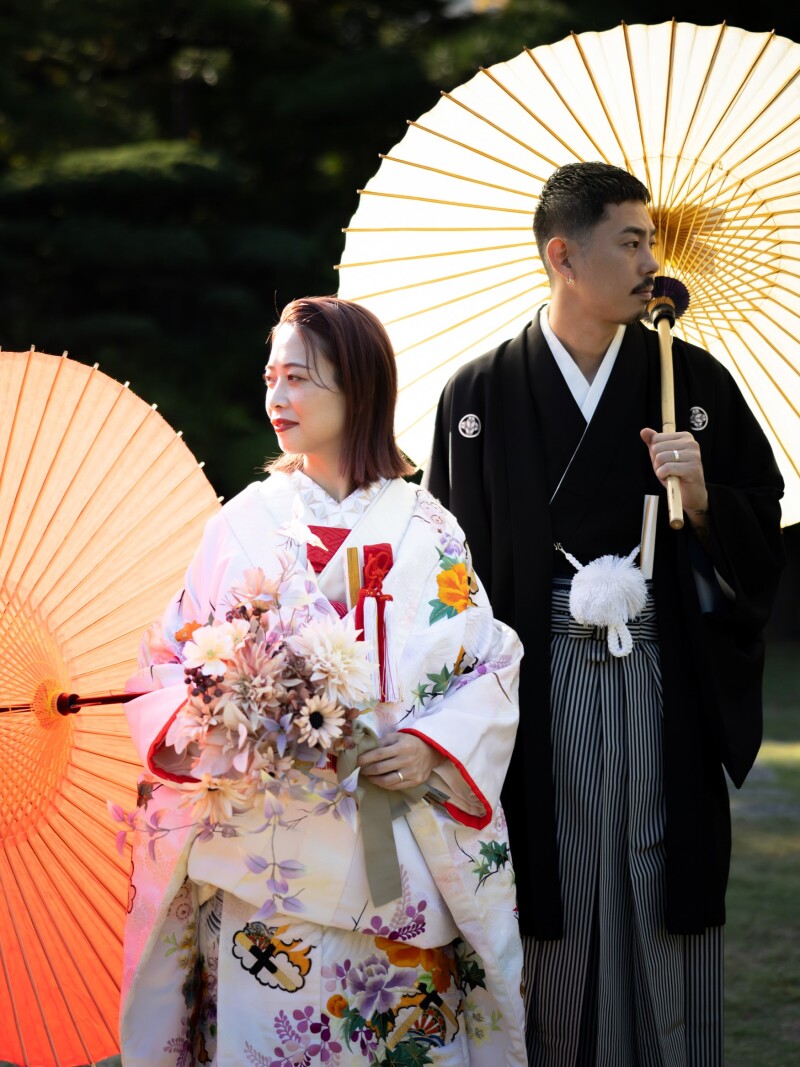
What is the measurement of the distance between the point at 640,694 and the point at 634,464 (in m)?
0.54

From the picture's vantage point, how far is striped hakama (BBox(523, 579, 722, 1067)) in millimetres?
3031

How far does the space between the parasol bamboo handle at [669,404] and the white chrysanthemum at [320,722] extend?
3.17 feet

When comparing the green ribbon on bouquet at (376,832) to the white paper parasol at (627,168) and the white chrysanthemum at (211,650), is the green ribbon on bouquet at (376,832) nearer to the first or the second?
the white chrysanthemum at (211,650)

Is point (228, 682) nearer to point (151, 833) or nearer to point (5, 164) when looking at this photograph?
point (151, 833)

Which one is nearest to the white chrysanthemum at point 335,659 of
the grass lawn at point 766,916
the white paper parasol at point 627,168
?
the white paper parasol at point 627,168

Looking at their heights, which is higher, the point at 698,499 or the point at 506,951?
the point at 698,499

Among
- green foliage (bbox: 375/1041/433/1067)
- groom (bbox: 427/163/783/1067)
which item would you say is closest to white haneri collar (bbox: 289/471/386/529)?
groom (bbox: 427/163/783/1067)

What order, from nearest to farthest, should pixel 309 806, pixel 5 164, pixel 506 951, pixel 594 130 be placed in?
pixel 309 806 < pixel 506 951 < pixel 594 130 < pixel 5 164

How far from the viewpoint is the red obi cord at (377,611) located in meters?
2.51

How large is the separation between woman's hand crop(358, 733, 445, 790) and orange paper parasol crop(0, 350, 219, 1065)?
20.6 inches

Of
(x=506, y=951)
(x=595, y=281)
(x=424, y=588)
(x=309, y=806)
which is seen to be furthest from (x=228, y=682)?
(x=595, y=281)

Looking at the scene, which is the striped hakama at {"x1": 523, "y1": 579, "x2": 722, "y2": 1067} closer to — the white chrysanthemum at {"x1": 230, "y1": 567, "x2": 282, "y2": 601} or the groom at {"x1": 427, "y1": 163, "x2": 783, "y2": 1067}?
the groom at {"x1": 427, "y1": 163, "x2": 783, "y2": 1067}

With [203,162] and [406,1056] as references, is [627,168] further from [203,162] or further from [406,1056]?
[203,162]

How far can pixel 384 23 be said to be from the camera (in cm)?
1342
